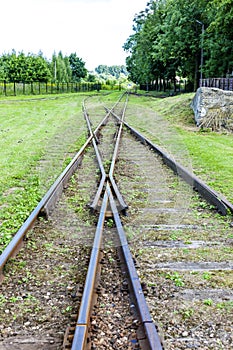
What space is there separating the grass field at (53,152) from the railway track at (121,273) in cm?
57

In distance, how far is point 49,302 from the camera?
3.83 meters

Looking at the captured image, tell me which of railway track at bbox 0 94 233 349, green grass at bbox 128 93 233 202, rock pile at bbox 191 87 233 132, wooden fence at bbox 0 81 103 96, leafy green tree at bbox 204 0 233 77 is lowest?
railway track at bbox 0 94 233 349

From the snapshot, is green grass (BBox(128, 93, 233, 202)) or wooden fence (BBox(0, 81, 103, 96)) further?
wooden fence (BBox(0, 81, 103, 96))

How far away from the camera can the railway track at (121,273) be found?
3.29m

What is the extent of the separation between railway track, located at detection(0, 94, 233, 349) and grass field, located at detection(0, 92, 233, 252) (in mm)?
568

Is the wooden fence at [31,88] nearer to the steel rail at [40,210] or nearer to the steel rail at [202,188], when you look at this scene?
the steel rail at [202,188]

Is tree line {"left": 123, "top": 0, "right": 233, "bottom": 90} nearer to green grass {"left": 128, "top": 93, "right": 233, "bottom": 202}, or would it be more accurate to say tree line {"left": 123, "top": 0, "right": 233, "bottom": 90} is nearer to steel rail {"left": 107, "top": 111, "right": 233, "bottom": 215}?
green grass {"left": 128, "top": 93, "right": 233, "bottom": 202}

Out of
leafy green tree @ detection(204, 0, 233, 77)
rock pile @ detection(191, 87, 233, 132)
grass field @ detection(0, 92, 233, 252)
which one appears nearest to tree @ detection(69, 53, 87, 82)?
leafy green tree @ detection(204, 0, 233, 77)

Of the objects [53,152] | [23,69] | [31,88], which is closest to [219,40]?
[31,88]

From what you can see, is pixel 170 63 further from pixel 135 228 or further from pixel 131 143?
pixel 135 228

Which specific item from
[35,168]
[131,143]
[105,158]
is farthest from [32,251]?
[131,143]

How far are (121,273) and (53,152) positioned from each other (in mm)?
7712

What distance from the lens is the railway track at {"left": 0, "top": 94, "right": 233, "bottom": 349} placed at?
329cm

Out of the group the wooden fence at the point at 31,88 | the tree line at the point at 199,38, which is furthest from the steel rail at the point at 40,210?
the wooden fence at the point at 31,88
